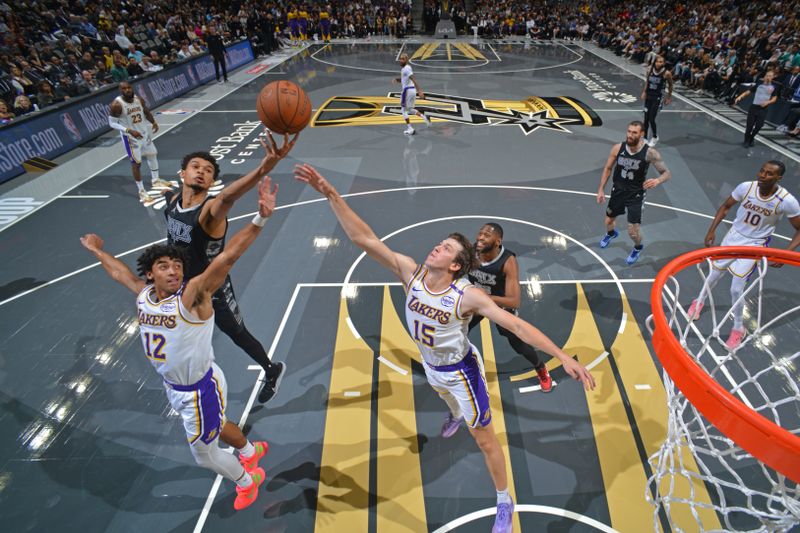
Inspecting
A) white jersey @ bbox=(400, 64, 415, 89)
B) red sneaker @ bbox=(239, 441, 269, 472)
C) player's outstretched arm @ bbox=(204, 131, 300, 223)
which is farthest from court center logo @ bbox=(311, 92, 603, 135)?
red sneaker @ bbox=(239, 441, 269, 472)

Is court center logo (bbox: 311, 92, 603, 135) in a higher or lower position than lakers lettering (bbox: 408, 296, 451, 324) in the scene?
lower

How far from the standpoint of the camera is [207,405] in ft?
10.9

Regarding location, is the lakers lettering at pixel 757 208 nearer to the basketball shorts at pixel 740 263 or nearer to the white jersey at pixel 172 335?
the basketball shorts at pixel 740 263

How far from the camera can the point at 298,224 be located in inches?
318

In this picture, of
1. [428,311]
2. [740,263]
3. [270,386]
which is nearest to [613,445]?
[428,311]

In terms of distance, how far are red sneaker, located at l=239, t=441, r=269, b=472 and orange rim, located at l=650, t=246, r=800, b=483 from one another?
3391mm

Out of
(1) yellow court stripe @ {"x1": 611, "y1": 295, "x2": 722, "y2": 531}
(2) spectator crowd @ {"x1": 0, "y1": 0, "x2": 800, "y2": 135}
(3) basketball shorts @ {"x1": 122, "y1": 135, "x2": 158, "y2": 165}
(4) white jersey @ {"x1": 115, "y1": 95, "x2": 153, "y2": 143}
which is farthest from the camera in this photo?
(2) spectator crowd @ {"x1": 0, "y1": 0, "x2": 800, "y2": 135}

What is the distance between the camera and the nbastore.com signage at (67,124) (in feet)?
32.6

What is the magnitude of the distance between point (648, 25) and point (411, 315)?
1094 inches

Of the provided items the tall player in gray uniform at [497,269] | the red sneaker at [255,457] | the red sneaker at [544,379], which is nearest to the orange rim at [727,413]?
the tall player in gray uniform at [497,269]

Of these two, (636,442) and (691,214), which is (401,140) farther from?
(636,442)

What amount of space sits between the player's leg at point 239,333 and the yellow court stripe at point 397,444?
116 cm

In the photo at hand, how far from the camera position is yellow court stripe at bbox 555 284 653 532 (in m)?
3.70

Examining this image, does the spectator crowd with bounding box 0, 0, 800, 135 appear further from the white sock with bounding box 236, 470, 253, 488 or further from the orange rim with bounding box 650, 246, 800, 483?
the orange rim with bounding box 650, 246, 800, 483
